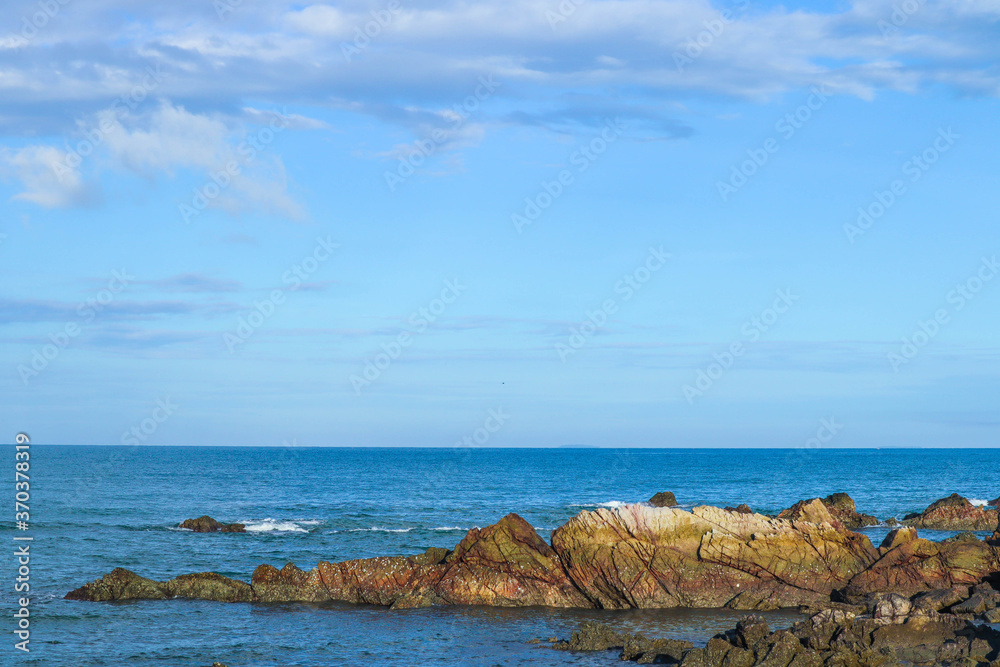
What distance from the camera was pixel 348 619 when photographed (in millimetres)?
28047

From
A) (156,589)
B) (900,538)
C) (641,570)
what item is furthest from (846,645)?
(156,589)

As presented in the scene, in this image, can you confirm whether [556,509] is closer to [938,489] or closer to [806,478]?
[938,489]

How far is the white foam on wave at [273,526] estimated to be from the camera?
5234 centimetres

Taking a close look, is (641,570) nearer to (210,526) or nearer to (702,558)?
(702,558)

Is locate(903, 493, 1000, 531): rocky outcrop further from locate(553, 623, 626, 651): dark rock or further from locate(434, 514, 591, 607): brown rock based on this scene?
locate(553, 623, 626, 651): dark rock

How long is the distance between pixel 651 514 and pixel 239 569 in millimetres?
18378

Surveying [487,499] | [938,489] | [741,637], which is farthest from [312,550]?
[938,489]

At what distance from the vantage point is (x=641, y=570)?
29.5 meters

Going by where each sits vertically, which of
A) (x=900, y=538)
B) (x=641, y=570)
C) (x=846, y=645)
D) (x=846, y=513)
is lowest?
(x=846, y=513)

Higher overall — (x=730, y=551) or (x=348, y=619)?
(x=730, y=551)

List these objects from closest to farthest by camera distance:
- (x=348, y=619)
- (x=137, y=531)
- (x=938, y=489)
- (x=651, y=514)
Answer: (x=348, y=619), (x=651, y=514), (x=137, y=531), (x=938, y=489)

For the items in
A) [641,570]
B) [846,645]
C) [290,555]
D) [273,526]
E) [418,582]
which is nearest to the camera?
[846,645]

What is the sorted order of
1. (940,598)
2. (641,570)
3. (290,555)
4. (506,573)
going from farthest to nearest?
(290,555)
(506,573)
(641,570)
(940,598)

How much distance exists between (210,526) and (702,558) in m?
32.5
